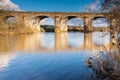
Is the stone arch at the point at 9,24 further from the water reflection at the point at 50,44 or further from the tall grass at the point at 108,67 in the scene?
the tall grass at the point at 108,67

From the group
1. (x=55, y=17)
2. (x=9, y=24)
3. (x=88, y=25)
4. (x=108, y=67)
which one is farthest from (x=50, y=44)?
(x=55, y=17)

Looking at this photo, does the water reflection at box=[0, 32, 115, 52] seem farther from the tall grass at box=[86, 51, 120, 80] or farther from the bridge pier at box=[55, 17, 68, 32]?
the bridge pier at box=[55, 17, 68, 32]

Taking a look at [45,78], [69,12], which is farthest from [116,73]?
[69,12]

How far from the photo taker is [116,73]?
13039 mm

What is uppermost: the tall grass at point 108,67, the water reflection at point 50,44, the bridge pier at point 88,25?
the bridge pier at point 88,25

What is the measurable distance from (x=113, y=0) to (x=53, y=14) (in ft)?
258

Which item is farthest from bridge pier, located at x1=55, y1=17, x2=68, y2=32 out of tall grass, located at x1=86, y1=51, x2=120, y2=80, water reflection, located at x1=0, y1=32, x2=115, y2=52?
tall grass, located at x1=86, y1=51, x2=120, y2=80

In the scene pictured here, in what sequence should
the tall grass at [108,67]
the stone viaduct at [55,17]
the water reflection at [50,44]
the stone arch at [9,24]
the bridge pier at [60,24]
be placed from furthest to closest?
the bridge pier at [60,24], the stone viaduct at [55,17], the stone arch at [9,24], the water reflection at [50,44], the tall grass at [108,67]

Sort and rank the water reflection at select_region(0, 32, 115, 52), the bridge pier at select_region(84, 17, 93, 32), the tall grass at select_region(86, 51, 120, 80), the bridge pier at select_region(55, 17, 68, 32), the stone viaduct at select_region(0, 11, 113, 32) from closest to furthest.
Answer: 1. the tall grass at select_region(86, 51, 120, 80)
2. the water reflection at select_region(0, 32, 115, 52)
3. the stone viaduct at select_region(0, 11, 113, 32)
4. the bridge pier at select_region(84, 17, 93, 32)
5. the bridge pier at select_region(55, 17, 68, 32)

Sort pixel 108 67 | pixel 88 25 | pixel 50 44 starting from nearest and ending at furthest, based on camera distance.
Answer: pixel 108 67 → pixel 50 44 → pixel 88 25

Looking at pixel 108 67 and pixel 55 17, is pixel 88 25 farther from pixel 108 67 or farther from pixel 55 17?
pixel 108 67

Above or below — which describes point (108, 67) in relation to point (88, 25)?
below

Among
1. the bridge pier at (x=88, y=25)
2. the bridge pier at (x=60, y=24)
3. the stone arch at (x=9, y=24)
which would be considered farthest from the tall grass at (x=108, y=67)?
the bridge pier at (x=60, y=24)

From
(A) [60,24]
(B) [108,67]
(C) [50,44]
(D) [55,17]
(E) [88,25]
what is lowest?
(C) [50,44]
